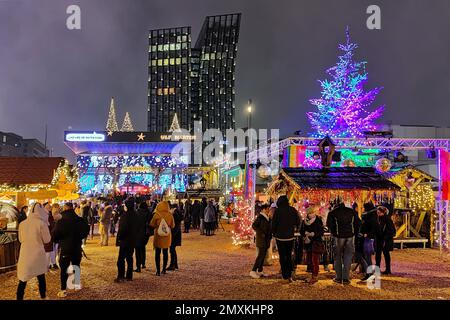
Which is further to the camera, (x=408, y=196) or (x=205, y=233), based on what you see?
(x=205, y=233)

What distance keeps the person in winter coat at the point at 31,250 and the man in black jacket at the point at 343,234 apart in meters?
5.16

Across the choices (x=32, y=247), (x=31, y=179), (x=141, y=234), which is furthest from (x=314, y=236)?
(x=31, y=179)

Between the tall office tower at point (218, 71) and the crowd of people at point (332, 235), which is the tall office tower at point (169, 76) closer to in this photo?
the tall office tower at point (218, 71)

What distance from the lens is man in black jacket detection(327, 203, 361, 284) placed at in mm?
8492

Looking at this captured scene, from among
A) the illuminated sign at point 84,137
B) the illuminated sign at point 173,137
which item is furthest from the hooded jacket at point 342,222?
the illuminated sign at point 84,137

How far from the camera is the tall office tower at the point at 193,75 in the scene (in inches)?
4614

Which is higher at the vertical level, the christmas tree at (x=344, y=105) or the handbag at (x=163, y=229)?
the christmas tree at (x=344, y=105)

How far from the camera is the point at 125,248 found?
27.8 ft

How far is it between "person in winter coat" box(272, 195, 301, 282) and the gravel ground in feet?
1.73

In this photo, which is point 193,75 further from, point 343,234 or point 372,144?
point 343,234

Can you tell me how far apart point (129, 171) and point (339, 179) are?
136 ft

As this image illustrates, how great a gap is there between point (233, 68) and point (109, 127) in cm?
5966
